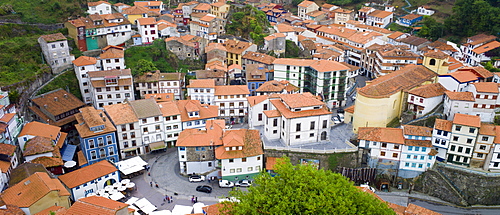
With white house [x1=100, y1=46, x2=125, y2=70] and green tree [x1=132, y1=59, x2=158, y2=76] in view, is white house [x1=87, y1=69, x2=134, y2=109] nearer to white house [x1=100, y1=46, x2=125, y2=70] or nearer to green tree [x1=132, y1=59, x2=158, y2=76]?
green tree [x1=132, y1=59, x2=158, y2=76]

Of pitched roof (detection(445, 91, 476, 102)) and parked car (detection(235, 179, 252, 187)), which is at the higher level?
pitched roof (detection(445, 91, 476, 102))

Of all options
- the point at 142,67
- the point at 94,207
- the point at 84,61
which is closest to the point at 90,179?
the point at 94,207

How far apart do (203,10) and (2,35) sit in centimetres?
4370

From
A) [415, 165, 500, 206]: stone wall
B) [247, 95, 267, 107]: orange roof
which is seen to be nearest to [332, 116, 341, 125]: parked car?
[247, 95, 267, 107]: orange roof

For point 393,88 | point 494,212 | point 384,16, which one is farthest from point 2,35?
point 384,16

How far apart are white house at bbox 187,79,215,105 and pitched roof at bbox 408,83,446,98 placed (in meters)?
31.2

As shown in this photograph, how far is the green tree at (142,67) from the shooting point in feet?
218

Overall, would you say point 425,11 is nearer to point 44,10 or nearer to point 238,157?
point 238,157

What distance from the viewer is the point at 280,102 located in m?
54.4

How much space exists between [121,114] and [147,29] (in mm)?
32546

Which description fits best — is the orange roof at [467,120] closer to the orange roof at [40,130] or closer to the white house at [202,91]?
the white house at [202,91]

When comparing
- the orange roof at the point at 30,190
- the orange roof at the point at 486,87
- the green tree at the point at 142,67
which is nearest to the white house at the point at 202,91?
the green tree at the point at 142,67

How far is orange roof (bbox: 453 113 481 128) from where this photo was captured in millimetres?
46406

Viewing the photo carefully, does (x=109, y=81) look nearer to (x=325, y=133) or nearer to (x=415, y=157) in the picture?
(x=325, y=133)
